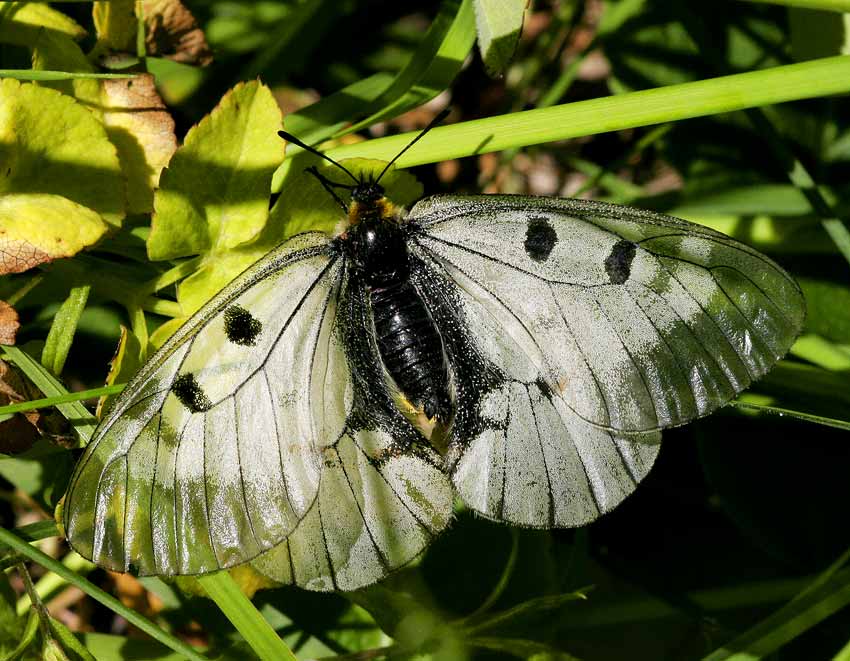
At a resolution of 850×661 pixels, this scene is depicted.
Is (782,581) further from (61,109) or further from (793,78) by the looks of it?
(61,109)

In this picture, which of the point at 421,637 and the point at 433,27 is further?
the point at 433,27

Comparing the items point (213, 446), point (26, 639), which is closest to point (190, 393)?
point (213, 446)

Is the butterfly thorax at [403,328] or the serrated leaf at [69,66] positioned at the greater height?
the serrated leaf at [69,66]

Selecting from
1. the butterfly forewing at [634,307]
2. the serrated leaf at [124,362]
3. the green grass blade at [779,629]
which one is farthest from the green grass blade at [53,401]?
the green grass blade at [779,629]

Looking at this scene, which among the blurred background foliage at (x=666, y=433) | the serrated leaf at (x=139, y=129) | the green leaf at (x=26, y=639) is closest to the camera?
the green leaf at (x=26, y=639)

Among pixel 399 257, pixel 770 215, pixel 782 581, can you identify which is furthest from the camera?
pixel 770 215

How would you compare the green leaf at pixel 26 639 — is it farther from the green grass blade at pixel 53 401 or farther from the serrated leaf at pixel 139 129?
the serrated leaf at pixel 139 129

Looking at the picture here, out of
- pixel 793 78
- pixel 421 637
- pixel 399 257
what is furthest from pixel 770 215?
pixel 421 637
